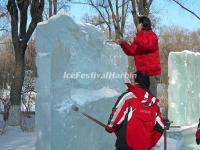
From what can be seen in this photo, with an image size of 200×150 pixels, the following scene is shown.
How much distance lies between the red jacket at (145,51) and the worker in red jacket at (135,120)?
0.79m

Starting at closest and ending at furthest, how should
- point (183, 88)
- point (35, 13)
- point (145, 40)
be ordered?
point (145, 40) < point (183, 88) < point (35, 13)

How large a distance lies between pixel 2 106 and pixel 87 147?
17615 millimetres

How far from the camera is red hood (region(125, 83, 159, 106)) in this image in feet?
18.4

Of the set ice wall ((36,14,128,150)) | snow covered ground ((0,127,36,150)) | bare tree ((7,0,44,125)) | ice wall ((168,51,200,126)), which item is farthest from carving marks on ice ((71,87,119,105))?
bare tree ((7,0,44,125))

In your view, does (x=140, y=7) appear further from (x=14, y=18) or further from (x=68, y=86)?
(x=68, y=86)

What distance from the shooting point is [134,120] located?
5.45 m

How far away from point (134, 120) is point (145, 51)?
4.27 ft

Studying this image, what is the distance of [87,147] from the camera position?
25.9ft

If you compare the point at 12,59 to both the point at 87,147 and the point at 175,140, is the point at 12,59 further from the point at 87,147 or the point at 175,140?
the point at 87,147

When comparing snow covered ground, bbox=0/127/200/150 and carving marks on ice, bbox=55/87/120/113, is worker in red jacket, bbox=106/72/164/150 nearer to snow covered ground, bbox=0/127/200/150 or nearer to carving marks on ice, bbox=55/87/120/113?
carving marks on ice, bbox=55/87/120/113

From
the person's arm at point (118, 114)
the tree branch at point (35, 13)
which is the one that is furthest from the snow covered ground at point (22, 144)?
the tree branch at point (35, 13)

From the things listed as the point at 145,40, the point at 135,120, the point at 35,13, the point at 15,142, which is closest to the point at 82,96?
the point at 145,40

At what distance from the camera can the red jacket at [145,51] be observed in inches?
249

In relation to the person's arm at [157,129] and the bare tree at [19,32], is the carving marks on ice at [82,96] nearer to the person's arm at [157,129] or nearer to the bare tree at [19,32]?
the person's arm at [157,129]
